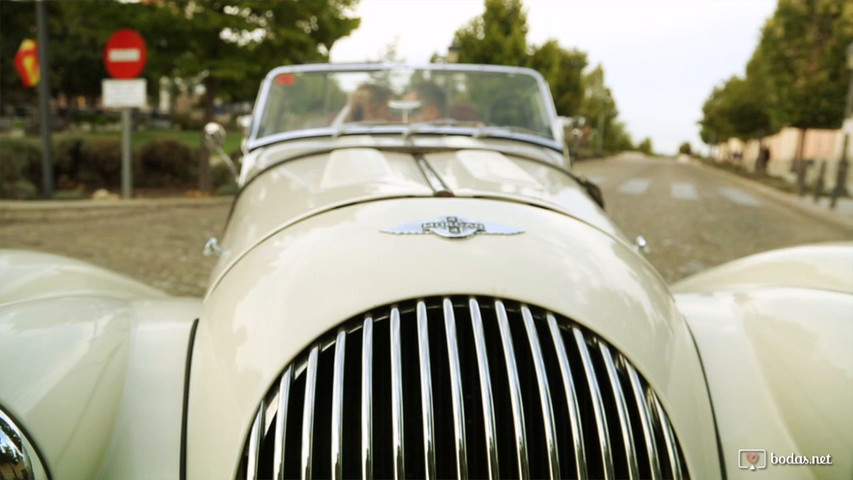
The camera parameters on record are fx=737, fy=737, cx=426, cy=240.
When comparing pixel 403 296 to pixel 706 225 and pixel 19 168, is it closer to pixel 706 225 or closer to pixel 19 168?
pixel 706 225

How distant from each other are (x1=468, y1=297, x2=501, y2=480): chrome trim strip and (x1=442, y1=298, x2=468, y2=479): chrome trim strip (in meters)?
0.04

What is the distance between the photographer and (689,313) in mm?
2047

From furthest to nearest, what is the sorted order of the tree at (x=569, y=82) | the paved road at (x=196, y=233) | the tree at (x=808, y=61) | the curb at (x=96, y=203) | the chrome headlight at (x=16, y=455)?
the tree at (x=569, y=82) < the tree at (x=808, y=61) < the curb at (x=96, y=203) < the paved road at (x=196, y=233) < the chrome headlight at (x=16, y=455)

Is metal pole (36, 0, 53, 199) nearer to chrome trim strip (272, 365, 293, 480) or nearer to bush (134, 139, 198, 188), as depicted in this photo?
bush (134, 139, 198, 188)

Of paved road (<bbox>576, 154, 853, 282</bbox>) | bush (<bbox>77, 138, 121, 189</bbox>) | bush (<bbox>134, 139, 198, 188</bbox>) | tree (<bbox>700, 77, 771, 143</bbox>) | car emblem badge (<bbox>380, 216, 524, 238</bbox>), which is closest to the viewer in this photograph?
car emblem badge (<bbox>380, 216, 524, 238</bbox>)

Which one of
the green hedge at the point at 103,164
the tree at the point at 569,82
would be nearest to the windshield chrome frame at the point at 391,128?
the green hedge at the point at 103,164

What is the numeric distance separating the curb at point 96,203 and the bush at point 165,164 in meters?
3.23

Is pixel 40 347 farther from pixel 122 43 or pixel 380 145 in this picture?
pixel 122 43

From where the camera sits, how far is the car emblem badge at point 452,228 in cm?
180

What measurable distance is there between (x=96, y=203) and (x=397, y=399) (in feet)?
35.0

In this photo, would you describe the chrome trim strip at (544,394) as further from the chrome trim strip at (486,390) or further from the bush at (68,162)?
the bush at (68,162)

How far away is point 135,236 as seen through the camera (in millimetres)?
8695

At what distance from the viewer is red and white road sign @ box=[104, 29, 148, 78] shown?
11.0 metres

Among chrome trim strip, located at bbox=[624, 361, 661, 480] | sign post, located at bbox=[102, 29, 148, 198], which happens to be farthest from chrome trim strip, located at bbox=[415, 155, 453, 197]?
sign post, located at bbox=[102, 29, 148, 198]
